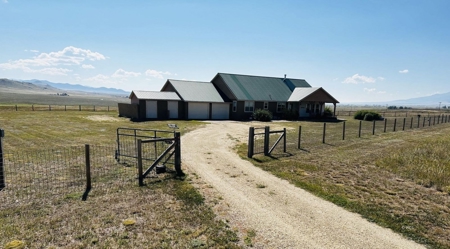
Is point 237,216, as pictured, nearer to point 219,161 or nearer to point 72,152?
point 219,161

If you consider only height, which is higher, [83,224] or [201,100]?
[201,100]

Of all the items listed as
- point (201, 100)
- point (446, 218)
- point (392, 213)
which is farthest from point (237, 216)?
point (201, 100)

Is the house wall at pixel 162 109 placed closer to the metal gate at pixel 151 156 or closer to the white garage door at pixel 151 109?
the white garage door at pixel 151 109

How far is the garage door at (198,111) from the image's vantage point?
33669mm

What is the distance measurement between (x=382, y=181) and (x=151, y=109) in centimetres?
2713

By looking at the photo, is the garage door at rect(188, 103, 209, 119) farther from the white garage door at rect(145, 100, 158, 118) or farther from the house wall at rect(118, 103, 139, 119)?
the house wall at rect(118, 103, 139, 119)

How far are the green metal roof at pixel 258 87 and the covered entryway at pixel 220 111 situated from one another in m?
2.11

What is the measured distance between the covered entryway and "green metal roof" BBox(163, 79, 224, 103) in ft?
2.75

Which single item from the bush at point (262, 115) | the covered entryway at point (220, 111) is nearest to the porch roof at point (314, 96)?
the bush at point (262, 115)

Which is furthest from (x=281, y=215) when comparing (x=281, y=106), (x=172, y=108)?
(x=281, y=106)

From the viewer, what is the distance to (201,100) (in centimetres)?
3381

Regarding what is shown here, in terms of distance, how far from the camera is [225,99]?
3606 cm

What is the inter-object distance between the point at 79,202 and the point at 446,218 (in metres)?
8.52

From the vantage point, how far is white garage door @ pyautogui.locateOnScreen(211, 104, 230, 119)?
3528cm
